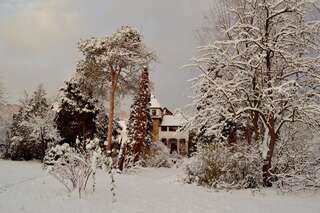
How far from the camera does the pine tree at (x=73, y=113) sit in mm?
33750

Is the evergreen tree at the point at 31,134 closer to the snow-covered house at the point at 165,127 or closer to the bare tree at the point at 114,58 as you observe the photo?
the bare tree at the point at 114,58

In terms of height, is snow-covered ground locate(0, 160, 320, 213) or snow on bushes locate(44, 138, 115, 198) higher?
snow on bushes locate(44, 138, 115, 198)

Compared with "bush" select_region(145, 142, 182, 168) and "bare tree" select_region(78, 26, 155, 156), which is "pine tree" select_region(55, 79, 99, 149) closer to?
"bare tree" select_region(78, 26, 155, 156)

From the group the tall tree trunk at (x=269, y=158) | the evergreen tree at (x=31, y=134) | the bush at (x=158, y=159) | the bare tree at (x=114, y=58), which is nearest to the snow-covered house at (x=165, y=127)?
the bush at (x=158, y=159)

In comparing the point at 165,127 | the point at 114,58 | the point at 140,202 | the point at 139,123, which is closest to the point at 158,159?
the point at 139,123

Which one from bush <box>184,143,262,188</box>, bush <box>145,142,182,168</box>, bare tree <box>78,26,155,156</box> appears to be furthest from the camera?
bush <box>145,142,182,168</box>

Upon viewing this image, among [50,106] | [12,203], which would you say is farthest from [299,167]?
[50,106]

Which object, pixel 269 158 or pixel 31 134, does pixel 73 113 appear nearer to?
pixel 31 134

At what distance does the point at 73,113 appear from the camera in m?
33.8

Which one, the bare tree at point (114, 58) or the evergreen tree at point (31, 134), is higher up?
the bare tree at point (114, 58)

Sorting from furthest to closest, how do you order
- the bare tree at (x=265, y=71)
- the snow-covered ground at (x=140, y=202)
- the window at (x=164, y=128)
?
1. the window at (x=164, y=128)
2. the bare tree at (x=265, y=71)
3. the snow-covered ground at (x=140, y=202)

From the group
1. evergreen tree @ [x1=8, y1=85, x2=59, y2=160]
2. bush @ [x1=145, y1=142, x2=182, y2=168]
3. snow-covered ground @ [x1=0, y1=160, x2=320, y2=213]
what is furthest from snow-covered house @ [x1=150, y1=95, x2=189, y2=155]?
snow-covered ground @ [x1=0, y1=160, x2=320, y2=213]

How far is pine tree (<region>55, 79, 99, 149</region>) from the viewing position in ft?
111

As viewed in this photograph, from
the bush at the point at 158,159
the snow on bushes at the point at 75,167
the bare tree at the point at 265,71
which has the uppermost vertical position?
the bare tree at the point at 265,71
